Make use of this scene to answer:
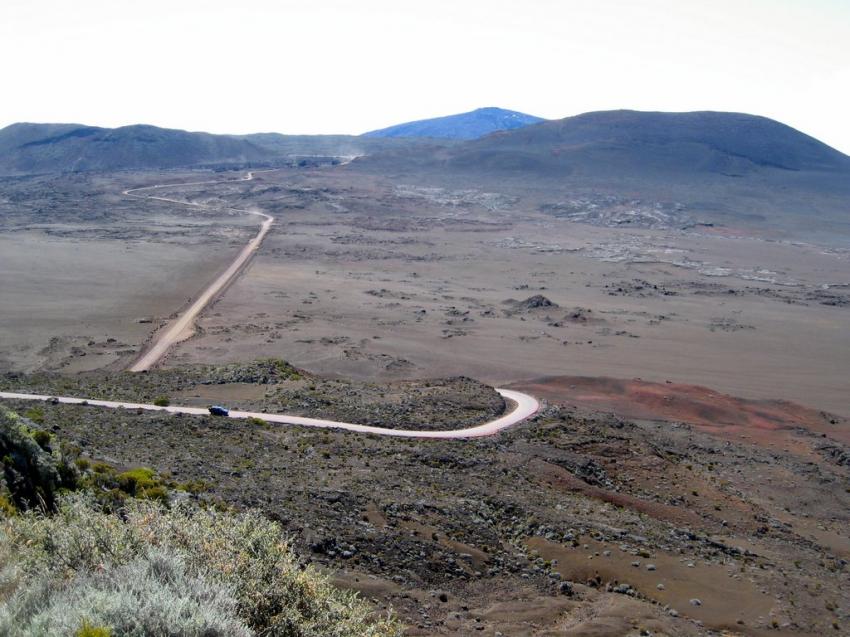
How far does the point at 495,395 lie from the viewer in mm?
31094

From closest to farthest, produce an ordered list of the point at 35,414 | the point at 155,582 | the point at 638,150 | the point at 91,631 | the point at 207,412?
1. the point at 91,631
2. the point at 155,582
3. the point at 35,414
4. the point at 207,412
5. the point at 638,150

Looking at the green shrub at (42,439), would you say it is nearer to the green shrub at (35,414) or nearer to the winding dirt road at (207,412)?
the green shrub at (35,414)

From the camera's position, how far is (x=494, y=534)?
A: 58.2ft

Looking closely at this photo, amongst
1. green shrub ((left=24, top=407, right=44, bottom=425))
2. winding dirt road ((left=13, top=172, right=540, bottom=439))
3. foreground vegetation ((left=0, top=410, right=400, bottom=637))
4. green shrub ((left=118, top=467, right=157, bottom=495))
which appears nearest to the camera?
foreground vegetation ((left=0, top=410, right=400, bottom=637))

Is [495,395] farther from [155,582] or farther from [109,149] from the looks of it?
[109,149]

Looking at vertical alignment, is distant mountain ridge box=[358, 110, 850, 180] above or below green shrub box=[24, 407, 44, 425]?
above

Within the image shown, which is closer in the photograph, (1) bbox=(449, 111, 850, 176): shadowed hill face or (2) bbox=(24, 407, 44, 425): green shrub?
(2) bbox=(24, 407, 44, 425): green shrub

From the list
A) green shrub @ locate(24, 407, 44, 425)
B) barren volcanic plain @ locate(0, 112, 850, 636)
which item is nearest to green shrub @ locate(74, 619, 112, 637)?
barren volcanic plain @ locate(0, 112, 850, 636)

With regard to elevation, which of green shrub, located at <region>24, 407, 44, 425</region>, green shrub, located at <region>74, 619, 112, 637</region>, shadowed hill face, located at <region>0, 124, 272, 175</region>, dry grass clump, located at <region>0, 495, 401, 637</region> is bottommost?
green shrub, located at <region>24, 407, 44, 425</region>

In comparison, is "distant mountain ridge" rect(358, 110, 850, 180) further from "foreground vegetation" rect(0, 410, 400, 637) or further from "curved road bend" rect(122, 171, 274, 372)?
"foreground vegetation" rect(0, 410, 400, 637)

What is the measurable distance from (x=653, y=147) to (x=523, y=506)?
137m

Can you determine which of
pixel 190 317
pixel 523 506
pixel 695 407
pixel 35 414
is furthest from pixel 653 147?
pixel 35 414

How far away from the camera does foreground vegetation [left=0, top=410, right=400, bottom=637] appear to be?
7.11 metres

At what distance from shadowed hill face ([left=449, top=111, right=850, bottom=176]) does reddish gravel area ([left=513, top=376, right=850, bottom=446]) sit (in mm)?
102904
